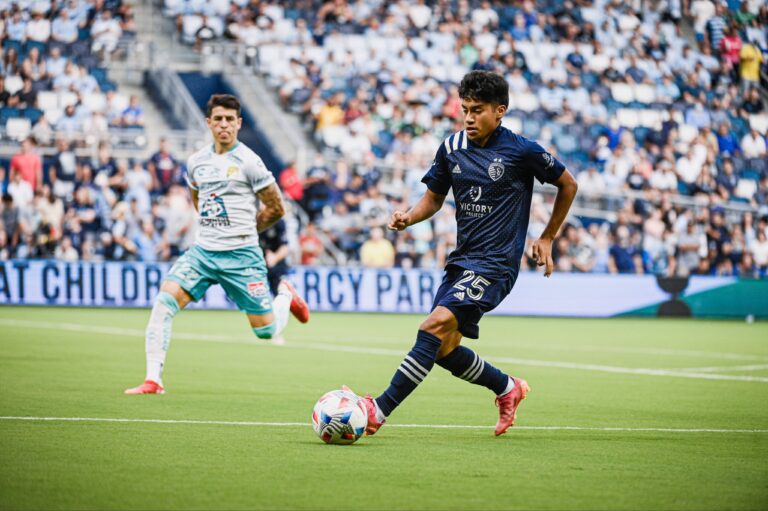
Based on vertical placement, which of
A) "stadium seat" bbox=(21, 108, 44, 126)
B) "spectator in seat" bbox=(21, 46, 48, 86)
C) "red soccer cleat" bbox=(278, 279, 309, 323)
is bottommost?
"red soccer cleat" bbox=(278, 279, 309, 323)

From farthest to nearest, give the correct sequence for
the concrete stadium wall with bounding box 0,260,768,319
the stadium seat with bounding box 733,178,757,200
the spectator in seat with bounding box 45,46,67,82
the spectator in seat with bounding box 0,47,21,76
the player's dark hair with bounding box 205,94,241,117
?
the stadium seat with bounding box 733,178,757,200 < the spectator in seat with bounding box 45,46,67,82 < the spectator in seat with bounding box 0,47,21,76 < the concrete stadium wall with bounding box 0,260,768,319 < the player's dark hair with bounding box 205,94,241,117

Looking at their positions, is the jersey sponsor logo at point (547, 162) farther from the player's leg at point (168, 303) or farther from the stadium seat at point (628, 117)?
the stadium seat at point (628, 117)

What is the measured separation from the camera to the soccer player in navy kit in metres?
7.68

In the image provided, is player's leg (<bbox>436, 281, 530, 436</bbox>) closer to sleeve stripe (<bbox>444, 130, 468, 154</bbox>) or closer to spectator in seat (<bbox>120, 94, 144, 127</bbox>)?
sleeve stripe (<bbox>444, 130, 468, 154</bbox>)

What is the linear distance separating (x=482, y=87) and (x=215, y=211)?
3423 mm

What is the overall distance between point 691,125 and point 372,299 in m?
11.7

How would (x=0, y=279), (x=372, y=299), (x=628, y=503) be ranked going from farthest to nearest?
(x=372, y=299), (x=0, y=279), (x=628, y=503)

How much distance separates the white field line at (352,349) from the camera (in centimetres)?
1346

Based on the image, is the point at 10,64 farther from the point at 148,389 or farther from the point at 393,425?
the point at 393,425

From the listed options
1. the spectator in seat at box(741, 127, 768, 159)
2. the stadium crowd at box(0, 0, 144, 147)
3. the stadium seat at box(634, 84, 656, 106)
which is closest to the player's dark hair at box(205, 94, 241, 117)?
the stadium crowd at box(0, 0, 144, 147)

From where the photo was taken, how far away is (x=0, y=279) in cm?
2377

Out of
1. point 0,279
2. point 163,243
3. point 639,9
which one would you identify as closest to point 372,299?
point 163,243

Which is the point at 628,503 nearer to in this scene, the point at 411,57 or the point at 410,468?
the point at 410,468

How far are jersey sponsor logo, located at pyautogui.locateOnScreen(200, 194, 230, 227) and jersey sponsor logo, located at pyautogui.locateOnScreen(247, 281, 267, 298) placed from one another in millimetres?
558
